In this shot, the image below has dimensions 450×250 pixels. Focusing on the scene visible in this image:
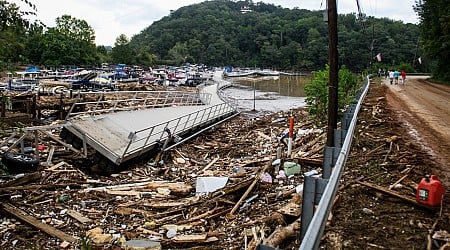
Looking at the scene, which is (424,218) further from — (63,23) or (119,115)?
(63,23)

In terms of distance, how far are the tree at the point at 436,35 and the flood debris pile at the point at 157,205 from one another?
30.4 meters

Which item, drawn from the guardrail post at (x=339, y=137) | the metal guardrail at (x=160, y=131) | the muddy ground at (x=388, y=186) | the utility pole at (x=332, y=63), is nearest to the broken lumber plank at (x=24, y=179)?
the metal guardrail at (x=160, y=131)

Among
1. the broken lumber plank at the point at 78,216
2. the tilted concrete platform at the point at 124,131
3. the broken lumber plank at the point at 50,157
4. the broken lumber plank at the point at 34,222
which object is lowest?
the broken lumber plank at the point at 78,216

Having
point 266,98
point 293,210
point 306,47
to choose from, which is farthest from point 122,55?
point 293,210

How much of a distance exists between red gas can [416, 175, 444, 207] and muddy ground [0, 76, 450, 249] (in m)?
0.12

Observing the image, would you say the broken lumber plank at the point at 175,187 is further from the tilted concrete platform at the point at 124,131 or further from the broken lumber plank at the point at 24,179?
the broken lumber plank at the point at 24,179

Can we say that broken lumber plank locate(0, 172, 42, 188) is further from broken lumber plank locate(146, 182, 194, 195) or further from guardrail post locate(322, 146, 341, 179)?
guardrail post locate(322, 146, 341, 179)

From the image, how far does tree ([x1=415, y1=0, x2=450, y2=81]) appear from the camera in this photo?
3842 centimetres

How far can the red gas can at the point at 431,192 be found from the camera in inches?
213

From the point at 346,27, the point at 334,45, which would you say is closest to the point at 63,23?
the point at 346,27

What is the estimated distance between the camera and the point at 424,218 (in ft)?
17.5

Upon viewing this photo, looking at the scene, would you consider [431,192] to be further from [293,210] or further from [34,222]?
[34,222]

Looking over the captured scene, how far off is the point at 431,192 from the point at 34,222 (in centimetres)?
824

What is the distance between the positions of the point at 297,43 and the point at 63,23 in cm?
9697
